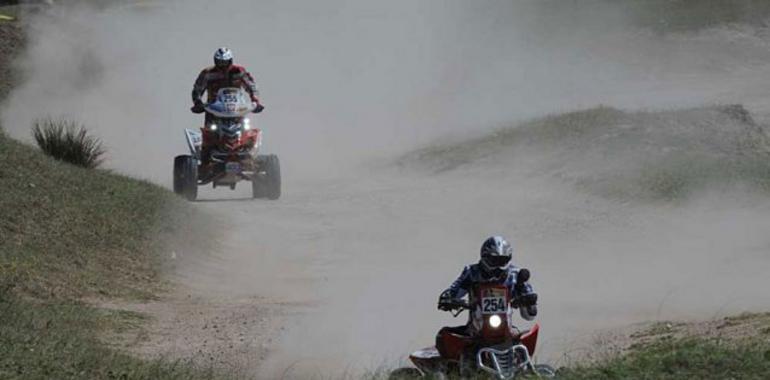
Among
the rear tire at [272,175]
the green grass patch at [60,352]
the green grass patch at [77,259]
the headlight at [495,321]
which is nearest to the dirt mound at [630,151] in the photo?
the rear tire at [272,175]

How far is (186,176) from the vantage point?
22.6 m

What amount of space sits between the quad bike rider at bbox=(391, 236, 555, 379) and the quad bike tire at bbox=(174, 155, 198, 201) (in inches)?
447

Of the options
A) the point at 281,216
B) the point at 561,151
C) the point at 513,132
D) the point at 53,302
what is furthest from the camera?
the point at 513,132

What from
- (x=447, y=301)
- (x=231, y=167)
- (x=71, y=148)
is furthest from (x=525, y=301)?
(x=71, y=148)

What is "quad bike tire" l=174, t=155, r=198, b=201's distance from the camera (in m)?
22.6

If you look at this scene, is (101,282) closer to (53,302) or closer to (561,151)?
(53,302)

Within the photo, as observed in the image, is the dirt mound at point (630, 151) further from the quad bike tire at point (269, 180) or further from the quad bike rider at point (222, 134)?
the quad bike rider at point (222, 134)

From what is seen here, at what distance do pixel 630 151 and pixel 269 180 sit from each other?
320 inches

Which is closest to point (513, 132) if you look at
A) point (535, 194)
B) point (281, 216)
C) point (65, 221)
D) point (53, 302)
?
point (535, 194)

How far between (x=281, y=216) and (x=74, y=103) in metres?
18.4

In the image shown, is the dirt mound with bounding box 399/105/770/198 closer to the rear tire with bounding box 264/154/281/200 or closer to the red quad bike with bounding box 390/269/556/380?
the rear tire with bounding box 264/154/281/200

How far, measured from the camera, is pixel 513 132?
32031 millimetres

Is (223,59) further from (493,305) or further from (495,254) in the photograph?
(493,305)

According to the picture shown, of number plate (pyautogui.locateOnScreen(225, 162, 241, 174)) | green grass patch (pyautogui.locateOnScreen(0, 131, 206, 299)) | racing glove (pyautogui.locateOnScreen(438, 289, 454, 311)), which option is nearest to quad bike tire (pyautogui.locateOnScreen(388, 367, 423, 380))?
racing glove (pyautogui.locateOnScreen(438, 289, 454, 311))
